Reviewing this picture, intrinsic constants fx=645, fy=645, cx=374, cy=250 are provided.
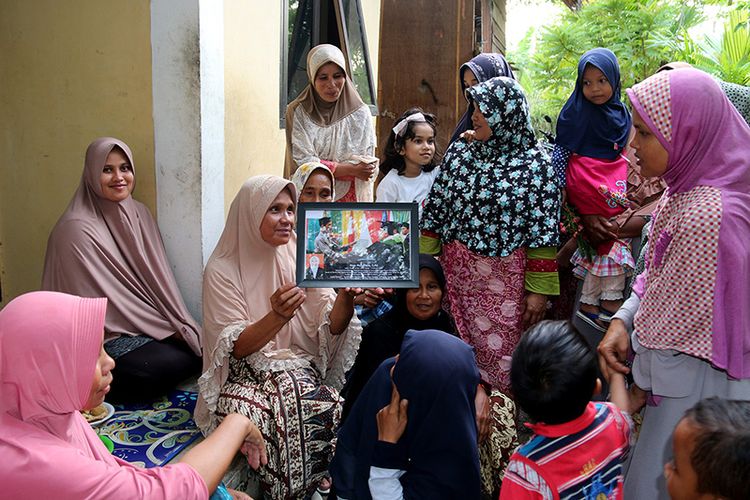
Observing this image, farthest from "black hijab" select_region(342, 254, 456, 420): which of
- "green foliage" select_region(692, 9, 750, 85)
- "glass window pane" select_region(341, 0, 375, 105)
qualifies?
"green foliage" select_region(692, 9, 750, 85)

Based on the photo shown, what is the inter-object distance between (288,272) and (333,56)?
172 centimetres

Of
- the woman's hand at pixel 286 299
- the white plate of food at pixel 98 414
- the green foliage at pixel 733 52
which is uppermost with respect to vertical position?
the green foliage at pixel 733 52

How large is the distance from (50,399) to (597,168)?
3.00m

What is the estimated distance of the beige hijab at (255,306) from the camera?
3.15 m

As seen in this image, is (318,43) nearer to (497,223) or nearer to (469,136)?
(469,136)

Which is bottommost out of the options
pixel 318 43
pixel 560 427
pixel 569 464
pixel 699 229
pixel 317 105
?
pixel 569 464

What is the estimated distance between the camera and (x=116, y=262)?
379cm

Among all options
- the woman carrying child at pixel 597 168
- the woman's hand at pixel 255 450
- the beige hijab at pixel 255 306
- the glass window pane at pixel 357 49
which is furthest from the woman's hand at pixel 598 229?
the glass window pane at pixel 357 49

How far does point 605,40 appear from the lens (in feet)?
44.7

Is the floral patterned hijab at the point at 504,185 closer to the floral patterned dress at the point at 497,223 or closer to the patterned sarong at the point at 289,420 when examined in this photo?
the floral patterned dress at the point at 497,223

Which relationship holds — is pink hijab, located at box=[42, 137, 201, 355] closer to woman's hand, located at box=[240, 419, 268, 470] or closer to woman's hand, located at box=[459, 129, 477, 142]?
woman's hand, located at box=[240, 419, 268, 470]

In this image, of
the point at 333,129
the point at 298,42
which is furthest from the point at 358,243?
the point at 298,42

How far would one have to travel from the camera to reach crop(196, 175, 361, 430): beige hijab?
3.15 metres

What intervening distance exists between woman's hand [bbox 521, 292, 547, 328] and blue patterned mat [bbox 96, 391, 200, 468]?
180cm
